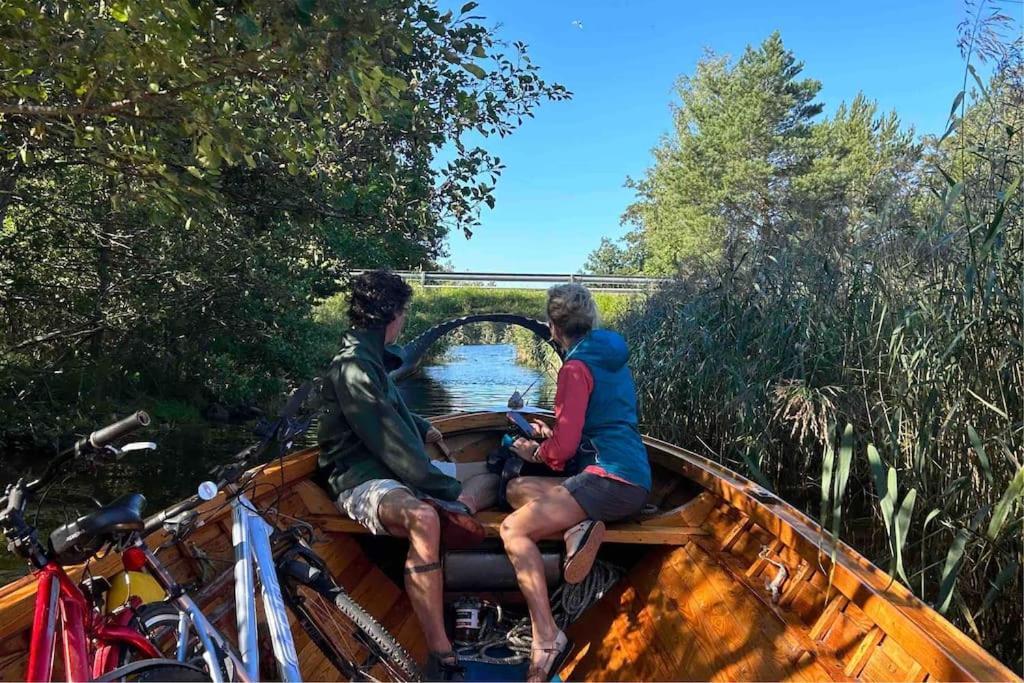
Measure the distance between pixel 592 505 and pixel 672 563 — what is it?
1.89 ft

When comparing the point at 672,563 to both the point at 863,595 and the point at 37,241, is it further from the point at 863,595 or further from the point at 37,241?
the point at 37,241

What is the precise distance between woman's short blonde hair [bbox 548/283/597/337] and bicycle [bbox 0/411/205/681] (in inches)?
76.3

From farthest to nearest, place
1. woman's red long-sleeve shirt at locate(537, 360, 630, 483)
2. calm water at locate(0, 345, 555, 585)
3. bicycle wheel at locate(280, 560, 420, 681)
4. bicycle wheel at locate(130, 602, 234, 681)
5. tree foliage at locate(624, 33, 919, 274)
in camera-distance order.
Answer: tree foliage at locate(624, 33, 919, 274) → calm water at locate(0, 345, 555, 585) → woman's red long-sleeve shirt at locate(537, 360, 630, 483) → bicycle wheel at locate(280, 560, 420, 681) → bicycle wheel at locate(130, 602, 234, 681)

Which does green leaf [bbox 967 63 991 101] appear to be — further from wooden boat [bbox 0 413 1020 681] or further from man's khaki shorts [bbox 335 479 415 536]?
man's khaki shorts [bbox 335 479 415 536]

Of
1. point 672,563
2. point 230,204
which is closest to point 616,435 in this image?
point 672,563

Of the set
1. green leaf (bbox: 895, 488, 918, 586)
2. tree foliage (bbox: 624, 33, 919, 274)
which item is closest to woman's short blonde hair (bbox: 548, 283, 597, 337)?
green leaf (bbox: 895, 488, 918, 586)

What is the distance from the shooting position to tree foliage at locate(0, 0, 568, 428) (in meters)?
3.43

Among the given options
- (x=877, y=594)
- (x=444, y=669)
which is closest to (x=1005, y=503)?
(x=877, y=594)

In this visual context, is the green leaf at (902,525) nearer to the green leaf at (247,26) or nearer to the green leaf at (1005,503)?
the green leaf at (1005,503)

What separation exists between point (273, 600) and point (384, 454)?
0.96 meters

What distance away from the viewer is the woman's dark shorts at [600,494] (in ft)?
10.1

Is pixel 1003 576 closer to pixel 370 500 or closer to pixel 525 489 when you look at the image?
pixel 525 489

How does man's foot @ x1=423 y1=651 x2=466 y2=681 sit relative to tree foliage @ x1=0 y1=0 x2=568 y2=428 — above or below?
below

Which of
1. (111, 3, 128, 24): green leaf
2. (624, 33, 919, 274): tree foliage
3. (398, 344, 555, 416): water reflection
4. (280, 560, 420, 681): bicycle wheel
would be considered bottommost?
(398, 344, 555, 416): water reflection
